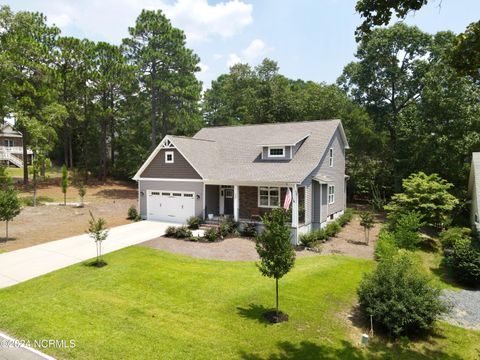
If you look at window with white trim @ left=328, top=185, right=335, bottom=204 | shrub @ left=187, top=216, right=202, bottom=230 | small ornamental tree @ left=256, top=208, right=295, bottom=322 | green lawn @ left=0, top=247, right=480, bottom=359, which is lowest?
green lawn @ left=0, top=247, right=480, bottom=359

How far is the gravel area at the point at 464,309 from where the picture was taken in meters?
11.3

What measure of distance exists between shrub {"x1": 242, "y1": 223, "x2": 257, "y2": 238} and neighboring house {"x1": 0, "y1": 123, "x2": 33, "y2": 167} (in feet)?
152

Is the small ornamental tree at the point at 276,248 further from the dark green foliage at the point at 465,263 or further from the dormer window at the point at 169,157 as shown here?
the dormer window at the point at 169,157

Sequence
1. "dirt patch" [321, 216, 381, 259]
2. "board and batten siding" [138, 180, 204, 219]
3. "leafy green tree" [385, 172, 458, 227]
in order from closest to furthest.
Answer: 1. "dirt patch" [321, 216, 381, 259]
2. "leafy green tree" [385, 172, 458, 227]
3. "board and batten siding" [138, 180, 204, 219]

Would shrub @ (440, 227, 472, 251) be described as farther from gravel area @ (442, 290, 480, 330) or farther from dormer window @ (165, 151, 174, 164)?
dormer window @ (165, 151, 174, 164)

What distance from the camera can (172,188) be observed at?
23.9 metres

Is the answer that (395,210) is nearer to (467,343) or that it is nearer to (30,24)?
(467,343)

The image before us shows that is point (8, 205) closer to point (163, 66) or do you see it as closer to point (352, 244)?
point (352, 244)

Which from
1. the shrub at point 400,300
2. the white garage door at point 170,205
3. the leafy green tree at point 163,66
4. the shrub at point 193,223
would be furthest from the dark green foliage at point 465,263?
the leafy green tree at point 163,66

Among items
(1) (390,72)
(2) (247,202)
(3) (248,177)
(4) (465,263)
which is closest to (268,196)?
(2) (247,202)

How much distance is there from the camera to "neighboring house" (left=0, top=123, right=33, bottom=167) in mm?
52938

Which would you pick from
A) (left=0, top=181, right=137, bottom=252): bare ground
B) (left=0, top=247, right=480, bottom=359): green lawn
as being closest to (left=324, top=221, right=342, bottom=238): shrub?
(left=0, top=247, right=480, bottom=359): green lawn

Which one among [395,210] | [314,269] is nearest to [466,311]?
[314,269]

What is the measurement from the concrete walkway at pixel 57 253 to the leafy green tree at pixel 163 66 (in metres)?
20.9
